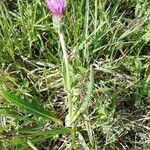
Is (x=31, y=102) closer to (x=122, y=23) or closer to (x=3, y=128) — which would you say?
(x=3, y=128)

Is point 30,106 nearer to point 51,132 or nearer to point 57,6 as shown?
point 51,132

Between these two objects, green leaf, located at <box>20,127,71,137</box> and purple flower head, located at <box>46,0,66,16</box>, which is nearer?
purple flower head, located at <box>46,0,66,16</box>

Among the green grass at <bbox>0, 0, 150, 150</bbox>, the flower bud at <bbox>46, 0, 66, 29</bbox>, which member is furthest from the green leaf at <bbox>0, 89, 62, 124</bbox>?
the flower bud at <bbox>46, 0, 66, 29</bbox>

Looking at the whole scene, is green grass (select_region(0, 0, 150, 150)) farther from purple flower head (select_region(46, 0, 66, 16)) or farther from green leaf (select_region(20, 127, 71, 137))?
purple flower head (select_region(46, 0, 66, 16))

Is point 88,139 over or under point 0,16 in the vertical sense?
under

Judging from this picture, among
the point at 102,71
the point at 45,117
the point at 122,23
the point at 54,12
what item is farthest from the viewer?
the point at 122,23

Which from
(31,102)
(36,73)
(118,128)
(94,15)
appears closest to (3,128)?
(31,102)

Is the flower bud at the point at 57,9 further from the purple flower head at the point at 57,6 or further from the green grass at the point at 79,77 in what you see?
the green grass at the point at 79,77

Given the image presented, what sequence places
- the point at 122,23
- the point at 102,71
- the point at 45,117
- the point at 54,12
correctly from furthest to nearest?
the point at 122,23 → the point at 102,71 → the point at 45,117 → the point at 54,12
